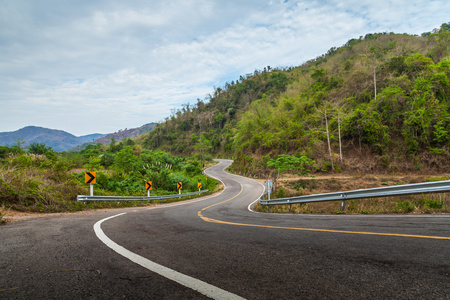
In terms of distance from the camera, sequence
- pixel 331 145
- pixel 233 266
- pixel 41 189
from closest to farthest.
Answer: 1. pixel 233 266
2. pixel 41 189
3. pixel 331 145

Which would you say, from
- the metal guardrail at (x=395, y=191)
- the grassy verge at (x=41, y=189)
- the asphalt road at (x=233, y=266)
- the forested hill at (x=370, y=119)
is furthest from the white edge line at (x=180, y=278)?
the forested hill at (x=370, y=119)

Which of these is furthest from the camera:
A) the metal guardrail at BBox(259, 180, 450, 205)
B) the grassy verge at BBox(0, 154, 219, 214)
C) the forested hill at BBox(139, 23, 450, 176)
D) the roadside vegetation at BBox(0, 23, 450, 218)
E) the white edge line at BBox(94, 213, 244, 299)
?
the forested hill at BBox(139, 23, 450, 176)

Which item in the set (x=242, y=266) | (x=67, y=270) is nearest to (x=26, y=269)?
(x=67, y=270)

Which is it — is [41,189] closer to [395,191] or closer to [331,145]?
[395,191]

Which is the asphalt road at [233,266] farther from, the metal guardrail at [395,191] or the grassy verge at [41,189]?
the grassy verge at [41,189]

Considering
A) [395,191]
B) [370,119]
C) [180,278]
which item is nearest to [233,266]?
[180,278]

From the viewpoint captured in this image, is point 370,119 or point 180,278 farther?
point 370,119

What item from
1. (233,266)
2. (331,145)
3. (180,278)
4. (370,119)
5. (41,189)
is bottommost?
(233,266)

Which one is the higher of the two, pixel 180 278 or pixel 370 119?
pixel 370 119

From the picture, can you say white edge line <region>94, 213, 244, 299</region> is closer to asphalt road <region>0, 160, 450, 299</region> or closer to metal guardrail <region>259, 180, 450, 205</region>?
asphalt road <region>0, 160, 450, 299</region>

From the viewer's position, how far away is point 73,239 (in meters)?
4.02

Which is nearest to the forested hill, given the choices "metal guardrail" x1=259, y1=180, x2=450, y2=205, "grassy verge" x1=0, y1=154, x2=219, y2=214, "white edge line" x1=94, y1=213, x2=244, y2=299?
"metal guardrail" x1=259, y1=180, x2=450, y2=205

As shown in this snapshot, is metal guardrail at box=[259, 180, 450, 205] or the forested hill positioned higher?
the forested hill

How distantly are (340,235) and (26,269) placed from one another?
479 cm
